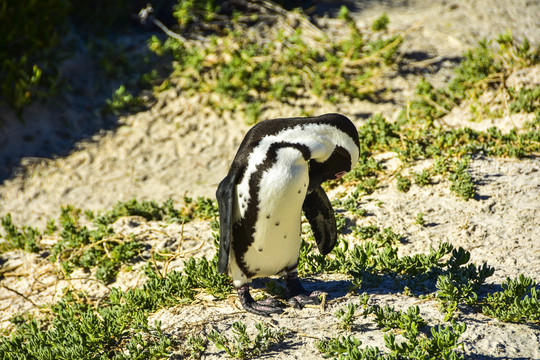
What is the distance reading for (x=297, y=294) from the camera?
11.9 feet

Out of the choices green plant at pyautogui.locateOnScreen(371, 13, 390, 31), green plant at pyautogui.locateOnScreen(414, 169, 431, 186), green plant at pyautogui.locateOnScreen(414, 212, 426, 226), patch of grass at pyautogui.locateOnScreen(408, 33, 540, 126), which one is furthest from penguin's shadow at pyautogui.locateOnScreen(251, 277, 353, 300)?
green plant at pyautogui.locateOnScreen(371, 13, 390, 31)

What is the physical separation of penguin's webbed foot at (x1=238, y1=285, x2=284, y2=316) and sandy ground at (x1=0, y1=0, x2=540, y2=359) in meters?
0.06

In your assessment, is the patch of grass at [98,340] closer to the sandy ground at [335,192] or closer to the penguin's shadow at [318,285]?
the sandy ground at [335,192]

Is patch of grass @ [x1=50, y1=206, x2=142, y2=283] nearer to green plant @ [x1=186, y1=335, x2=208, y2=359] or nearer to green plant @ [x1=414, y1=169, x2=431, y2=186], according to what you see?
green plant @ [x1=186, y1=335, x2=208, y2=359]

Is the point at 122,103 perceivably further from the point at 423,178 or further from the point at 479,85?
the point at 479,85

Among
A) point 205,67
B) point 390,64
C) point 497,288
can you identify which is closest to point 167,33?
point 205,67

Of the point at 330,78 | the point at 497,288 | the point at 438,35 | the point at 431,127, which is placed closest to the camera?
the point at 497,288

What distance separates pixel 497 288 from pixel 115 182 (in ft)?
15.2

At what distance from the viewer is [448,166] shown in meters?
5.26

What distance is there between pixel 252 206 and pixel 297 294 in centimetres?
75

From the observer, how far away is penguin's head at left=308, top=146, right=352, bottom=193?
332 cm

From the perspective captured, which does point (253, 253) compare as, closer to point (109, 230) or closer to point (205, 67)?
point (109, 230)

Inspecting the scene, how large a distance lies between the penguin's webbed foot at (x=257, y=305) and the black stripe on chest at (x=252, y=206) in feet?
0.84

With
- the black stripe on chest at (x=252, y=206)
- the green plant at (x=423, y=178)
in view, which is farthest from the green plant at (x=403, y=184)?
the black stripe on chest at (x=252, y=206)
